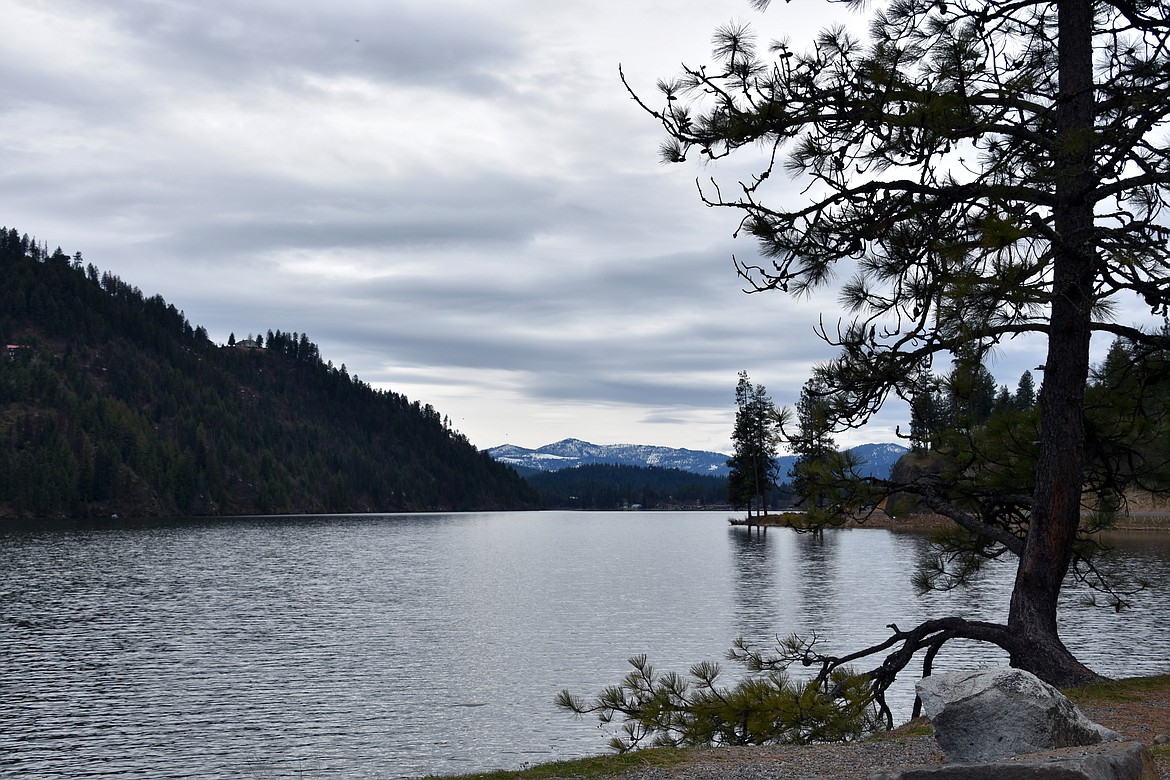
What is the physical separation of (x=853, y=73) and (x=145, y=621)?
45727 millimetres

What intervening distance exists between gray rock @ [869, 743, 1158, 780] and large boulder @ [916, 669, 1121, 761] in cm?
128

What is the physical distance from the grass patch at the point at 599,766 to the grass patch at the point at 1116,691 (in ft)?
17.9

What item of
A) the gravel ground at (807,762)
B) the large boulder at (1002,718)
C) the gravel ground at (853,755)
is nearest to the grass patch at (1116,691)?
the gravel ground at (853,755)

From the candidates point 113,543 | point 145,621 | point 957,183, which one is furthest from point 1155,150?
point 113,543

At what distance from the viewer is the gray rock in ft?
24.3

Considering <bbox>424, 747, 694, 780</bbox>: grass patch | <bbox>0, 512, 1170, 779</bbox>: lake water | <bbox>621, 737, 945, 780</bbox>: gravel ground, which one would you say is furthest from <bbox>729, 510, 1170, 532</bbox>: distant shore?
<bbox>424, 747, 694, 780</bbox>: grass patch

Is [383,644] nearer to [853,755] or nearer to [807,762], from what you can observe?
[807,762]

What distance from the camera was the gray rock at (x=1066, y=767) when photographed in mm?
7402

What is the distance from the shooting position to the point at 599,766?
38.2 ft

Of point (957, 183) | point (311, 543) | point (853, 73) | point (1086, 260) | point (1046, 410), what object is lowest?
point (311, 543)

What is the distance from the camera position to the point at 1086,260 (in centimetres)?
1204

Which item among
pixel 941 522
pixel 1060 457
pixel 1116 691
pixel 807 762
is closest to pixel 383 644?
pixel 807 762

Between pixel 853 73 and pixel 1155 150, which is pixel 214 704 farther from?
pixel 1155 150

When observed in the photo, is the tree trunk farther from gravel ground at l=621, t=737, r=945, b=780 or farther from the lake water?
the lake water
